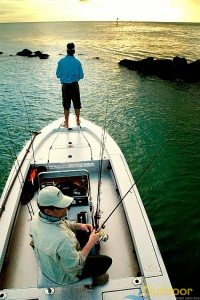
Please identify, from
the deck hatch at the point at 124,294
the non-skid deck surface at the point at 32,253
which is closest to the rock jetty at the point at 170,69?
the non-skid deck surface at the point at 32,253

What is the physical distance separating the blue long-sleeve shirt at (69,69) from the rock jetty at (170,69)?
1796 centimetres

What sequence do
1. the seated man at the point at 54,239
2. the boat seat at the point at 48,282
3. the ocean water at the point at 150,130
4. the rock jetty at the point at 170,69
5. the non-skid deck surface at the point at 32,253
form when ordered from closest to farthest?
the seated man at the point at 54,239
the boat seat at the point at 48,282
the non-skid deck surface at the point at 32,253
the ocean water at the point at 150,130
the rock jetty at the point at 170,69

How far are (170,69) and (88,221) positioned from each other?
2425 cm

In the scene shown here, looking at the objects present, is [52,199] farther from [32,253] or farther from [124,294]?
[32,253]

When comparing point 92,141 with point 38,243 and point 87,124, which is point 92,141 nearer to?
point 87,124

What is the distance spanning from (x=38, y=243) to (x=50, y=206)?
395mm

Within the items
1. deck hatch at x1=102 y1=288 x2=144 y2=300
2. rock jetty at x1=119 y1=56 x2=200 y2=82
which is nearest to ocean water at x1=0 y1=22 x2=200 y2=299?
rock jetty at x1=119 y1=56 x2=200 y2=82

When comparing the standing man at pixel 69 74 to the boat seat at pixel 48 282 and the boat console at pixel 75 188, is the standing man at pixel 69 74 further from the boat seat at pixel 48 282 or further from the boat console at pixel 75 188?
the boat seat at pixel 48 282

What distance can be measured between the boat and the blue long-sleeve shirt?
1.90 m

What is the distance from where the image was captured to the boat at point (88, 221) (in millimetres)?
3406

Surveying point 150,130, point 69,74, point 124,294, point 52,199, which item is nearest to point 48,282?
point 124,294

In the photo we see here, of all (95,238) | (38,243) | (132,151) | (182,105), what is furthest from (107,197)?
(182,105)

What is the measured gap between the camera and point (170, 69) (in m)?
26.1

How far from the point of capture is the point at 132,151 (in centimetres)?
1029
